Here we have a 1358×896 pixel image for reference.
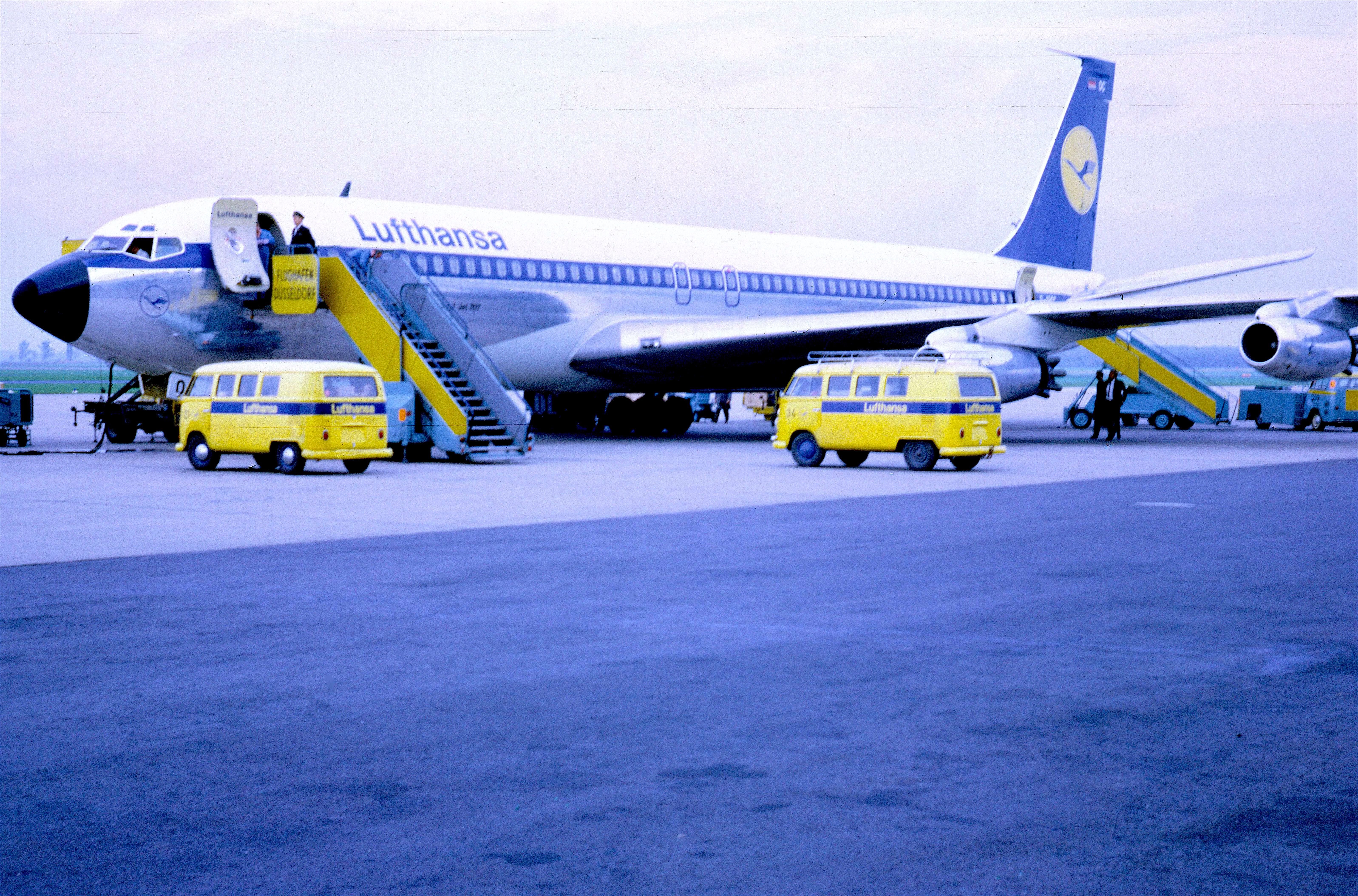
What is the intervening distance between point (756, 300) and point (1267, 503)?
53.2 feet

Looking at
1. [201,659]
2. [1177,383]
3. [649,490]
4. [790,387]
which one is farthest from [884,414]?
[1177,383]

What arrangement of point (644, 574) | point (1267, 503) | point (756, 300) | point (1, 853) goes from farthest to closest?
point (756, 300), point (1267, 503), point (644, 574), point (1, 853)

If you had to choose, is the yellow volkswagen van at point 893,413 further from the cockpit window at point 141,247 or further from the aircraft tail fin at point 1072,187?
the aircraft tail fin at point 1072,187

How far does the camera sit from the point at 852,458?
2192 cm

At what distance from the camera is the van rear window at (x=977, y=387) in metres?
20.5

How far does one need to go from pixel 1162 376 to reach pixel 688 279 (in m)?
15.3

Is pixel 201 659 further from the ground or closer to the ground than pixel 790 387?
closer to the ground

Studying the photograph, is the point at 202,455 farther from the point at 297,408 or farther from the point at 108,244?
the point at 108,244

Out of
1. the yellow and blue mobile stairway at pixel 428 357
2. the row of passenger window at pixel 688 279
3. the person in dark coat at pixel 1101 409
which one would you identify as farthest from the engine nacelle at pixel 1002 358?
the yellow and blue mobile stairway at pixel 428 357

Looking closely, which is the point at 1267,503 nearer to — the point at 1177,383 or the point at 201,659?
the point at 201,659

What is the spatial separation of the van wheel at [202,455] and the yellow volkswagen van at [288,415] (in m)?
0.01

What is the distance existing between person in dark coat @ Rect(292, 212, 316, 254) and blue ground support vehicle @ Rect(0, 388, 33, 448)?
6.47 metres

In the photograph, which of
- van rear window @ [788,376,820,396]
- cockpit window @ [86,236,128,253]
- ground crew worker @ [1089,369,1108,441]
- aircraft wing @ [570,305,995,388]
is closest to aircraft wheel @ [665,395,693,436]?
aircraft wing @ [570,305,995,388]

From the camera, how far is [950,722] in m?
6.02
